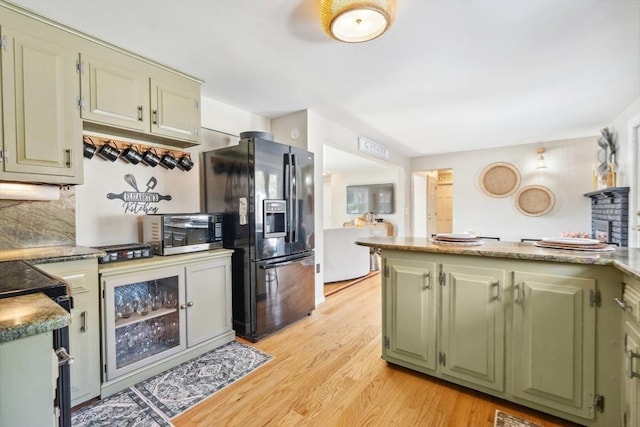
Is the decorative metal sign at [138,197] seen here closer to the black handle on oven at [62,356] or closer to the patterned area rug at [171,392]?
the patterned area rug at [171,392]

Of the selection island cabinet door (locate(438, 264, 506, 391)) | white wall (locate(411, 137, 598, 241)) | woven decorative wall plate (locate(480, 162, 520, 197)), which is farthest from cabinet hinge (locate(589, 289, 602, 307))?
woven decorative wall plate (locate(480, 162, 520, 197))

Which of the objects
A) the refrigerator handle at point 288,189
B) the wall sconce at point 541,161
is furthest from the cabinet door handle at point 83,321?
the wall sconce at point 541,161

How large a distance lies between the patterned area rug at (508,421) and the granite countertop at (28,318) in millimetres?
2025

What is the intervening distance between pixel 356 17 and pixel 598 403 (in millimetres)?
2374

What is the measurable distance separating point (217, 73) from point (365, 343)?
2664 mm

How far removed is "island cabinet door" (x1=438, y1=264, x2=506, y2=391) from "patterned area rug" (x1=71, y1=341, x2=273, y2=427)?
1.39 m

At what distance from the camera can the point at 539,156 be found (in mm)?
5199

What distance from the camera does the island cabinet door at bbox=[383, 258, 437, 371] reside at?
1.96m

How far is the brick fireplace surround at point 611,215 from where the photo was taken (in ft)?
11.4

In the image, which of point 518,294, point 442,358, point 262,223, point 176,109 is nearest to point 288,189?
point 262,223

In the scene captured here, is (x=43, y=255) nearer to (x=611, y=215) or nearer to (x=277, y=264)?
(x=277, y=264)

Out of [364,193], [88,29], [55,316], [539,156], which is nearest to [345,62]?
[88,29]

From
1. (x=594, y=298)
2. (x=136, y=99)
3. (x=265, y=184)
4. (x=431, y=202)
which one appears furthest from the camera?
(x=431, y=202)

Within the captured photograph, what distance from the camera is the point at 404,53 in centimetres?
219
